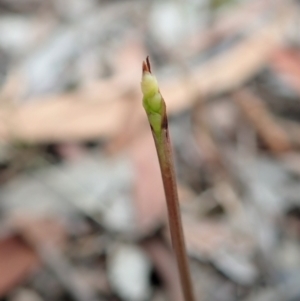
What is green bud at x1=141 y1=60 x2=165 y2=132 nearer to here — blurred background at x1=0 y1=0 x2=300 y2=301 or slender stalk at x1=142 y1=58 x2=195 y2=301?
slender stalk at x1=142 y1=58 x2=195 y2=301

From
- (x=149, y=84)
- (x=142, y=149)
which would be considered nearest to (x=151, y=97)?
(x=149, y=84)

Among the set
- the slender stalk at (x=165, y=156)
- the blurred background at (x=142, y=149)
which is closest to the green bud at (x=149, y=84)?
the slender stalk at (x=165, y=156)

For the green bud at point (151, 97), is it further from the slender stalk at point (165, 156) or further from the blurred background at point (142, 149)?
the blurred background at point (142, 149)

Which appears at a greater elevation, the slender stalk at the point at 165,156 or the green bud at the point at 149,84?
the green bud at the point at 149,84

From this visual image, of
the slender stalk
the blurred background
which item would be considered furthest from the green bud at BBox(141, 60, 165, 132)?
the blurred background

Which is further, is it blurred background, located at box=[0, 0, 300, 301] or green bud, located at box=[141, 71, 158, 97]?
blurred background, located at box=[0, 0, 300, 301]

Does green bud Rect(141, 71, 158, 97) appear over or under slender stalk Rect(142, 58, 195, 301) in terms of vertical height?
over
